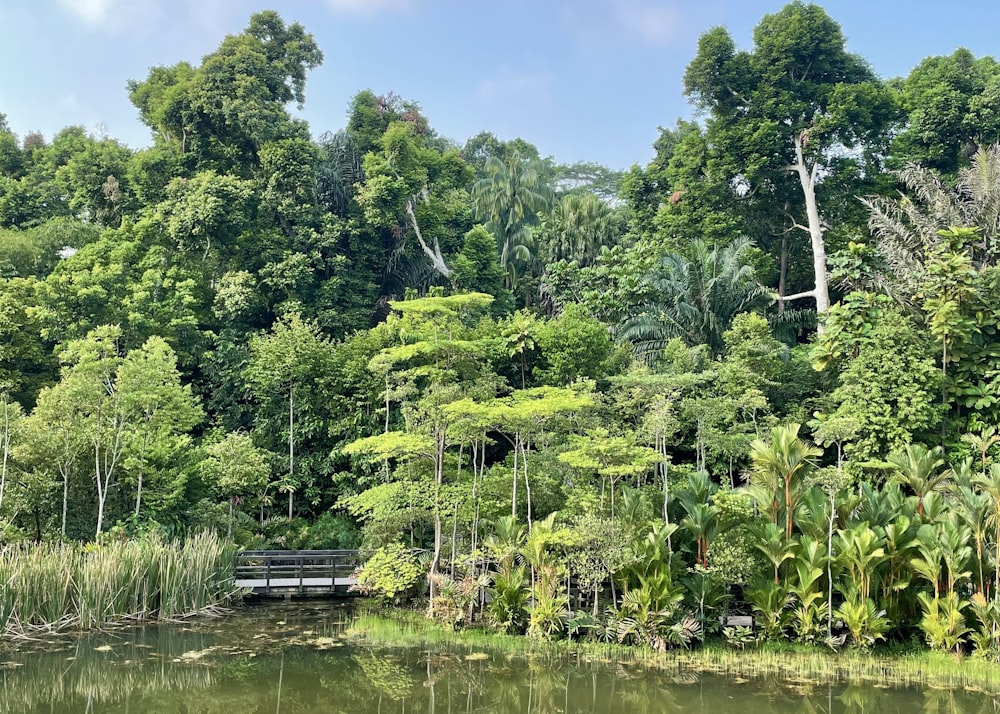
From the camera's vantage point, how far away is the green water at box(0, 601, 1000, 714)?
8.79 m

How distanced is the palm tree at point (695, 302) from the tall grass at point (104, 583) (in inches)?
455

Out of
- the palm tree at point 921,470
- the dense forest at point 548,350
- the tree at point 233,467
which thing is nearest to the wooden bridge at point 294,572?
the tree at point 233,467

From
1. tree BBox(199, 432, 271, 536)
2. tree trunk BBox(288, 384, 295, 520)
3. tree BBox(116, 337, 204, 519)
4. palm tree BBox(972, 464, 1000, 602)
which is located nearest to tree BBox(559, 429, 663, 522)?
palm tree BBox(972, 464, 1000, 602)

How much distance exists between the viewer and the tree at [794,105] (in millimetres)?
21859

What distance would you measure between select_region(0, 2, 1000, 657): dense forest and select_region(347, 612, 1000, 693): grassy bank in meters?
0.32

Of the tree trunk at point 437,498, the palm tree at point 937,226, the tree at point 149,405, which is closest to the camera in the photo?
the tree trunk at point 437,498

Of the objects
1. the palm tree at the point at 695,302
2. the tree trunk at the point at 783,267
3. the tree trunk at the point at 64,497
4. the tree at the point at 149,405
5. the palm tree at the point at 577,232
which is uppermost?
the palm tree at the point at 577,232

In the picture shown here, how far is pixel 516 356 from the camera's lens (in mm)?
18359

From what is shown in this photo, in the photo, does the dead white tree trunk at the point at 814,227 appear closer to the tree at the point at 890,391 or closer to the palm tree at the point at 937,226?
the palm tree at the point at 937,226

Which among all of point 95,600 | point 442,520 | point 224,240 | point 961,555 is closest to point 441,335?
point 442,520

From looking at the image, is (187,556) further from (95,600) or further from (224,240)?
(224,240)

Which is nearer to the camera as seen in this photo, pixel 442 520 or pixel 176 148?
pixel 442 520

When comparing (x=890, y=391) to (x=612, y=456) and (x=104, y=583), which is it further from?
(x=104, y=583)

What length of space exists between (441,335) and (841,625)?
8168mm
